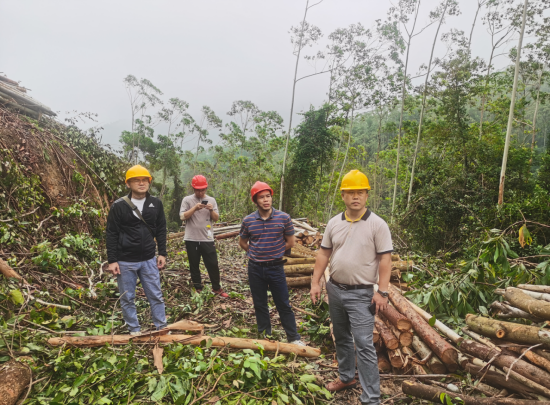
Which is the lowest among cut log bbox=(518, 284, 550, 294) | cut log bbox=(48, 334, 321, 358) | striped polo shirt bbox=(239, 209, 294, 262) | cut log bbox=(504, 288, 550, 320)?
cut log bbox=(48, 334, 321, 358)

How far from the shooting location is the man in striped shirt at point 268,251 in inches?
134

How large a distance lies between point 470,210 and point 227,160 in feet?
68.4

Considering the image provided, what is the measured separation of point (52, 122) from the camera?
762 centimetres

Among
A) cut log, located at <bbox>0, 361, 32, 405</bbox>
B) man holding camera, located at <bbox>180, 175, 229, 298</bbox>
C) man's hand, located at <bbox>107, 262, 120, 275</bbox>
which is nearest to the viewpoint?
cut log, located at <bbox>0, 361, 32, 405</bbox>

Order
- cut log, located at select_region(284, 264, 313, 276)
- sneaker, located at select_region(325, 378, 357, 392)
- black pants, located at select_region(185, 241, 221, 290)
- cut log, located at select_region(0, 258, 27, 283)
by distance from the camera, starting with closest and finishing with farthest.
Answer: sneaker, located at select_region(325, 378, 357, 392) < cut log, located at select_region(0, 258, 27, 283) < black pants, located at select_region(185, 241, 221, 290) < cut log, located at select_region(284, 264, 313, 276)

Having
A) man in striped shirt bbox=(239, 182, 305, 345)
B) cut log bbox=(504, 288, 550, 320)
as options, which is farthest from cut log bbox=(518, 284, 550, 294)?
man in striped shirt bbox=(239, 182, 305, 345)

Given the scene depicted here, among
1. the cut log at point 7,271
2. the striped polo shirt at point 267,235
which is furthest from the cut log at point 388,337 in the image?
the cut log at point 7,271

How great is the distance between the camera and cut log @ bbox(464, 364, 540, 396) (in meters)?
2.52

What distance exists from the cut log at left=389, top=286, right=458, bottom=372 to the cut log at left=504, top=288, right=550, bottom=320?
804 millimetres

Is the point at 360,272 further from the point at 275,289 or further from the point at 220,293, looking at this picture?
the point at 220,293

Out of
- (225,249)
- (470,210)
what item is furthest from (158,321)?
(470,210)

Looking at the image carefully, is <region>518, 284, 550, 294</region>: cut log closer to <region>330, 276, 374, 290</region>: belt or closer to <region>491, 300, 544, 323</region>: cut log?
<region>491, 300, 544, 323</region>: cut log

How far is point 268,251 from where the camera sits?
134 inches

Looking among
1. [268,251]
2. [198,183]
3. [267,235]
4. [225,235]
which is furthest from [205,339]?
[225,235]
